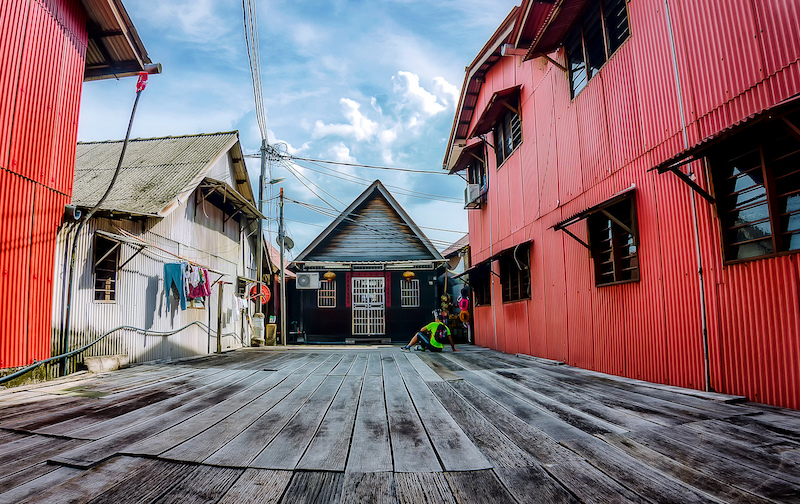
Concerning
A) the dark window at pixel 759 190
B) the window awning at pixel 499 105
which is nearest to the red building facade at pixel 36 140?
the window awning at pixel 499 105

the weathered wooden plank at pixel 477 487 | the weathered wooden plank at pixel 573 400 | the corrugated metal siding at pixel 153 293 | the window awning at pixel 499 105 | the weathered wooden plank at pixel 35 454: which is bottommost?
the weathered wooden plank at pixel 573 400

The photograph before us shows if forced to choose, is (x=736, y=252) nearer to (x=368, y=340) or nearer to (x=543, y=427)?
(x=543, y=427)

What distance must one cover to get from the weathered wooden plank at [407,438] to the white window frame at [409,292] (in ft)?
43.5

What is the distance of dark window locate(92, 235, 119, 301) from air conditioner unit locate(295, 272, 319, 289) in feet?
29.3

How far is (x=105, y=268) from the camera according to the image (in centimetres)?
807

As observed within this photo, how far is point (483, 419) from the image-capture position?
333cm

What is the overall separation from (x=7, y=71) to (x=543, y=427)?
24.4 ft

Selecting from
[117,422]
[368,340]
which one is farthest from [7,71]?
[368,340]

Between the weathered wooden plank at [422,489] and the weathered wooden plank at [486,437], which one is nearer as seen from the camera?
the weathered wooden plank at [422,489]

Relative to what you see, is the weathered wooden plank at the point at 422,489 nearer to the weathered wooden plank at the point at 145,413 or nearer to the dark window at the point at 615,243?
the weathered wooden plank at the point at 145,413

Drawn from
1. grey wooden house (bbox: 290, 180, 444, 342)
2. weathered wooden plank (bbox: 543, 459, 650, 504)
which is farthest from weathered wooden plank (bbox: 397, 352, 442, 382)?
grey wooden house (bbox: 290, 180, 444, 342)

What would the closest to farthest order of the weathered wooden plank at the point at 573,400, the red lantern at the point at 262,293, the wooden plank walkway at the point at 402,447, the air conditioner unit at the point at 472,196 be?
the wooden plank walkway at the point at 402,447 < the weathered wooden plank at the point at 573,400 < the air conditioner unit at the point at 472,196 < the red lantern at the point at 262,293

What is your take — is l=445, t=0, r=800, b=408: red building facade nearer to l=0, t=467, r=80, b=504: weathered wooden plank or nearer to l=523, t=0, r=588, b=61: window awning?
l=523, t=0, r=588, b=61: window awning

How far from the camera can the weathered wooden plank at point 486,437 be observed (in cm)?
233
